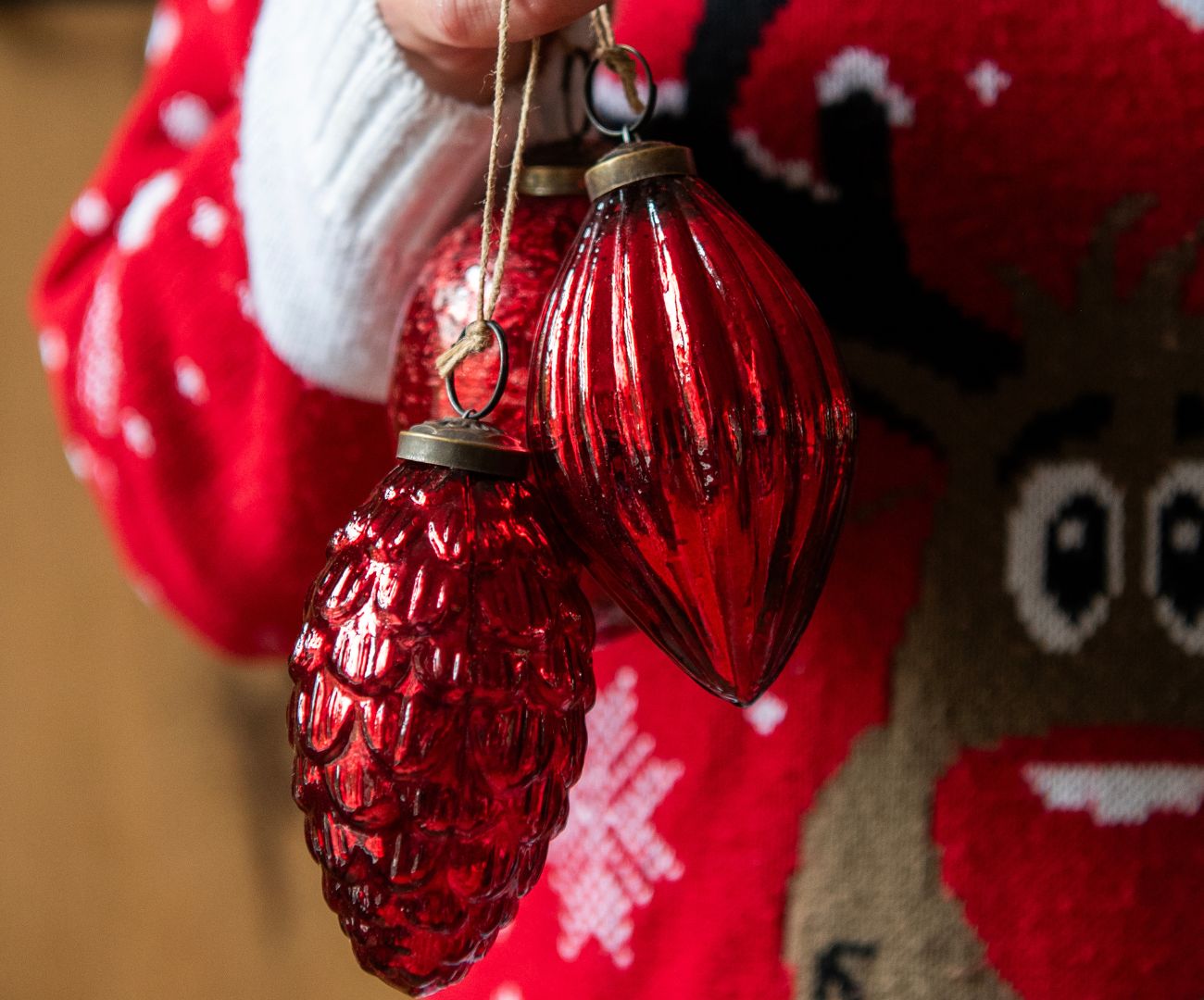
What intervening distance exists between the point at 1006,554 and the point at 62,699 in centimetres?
78

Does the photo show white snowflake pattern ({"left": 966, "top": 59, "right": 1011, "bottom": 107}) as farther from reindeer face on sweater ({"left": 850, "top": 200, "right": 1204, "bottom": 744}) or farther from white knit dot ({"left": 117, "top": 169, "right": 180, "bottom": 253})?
white knit dot ({"left": 117, "top": 169, "right": 180, "bottom": 253})

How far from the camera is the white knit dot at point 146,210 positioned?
15.3 inches

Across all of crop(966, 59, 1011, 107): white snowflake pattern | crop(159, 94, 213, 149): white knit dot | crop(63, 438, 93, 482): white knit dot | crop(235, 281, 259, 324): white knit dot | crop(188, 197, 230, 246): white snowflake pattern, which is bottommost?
crop(63, 438, 93, 482): white knit dot

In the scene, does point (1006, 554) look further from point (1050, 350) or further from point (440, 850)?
point (440, 850)

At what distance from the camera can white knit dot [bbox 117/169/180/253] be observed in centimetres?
39

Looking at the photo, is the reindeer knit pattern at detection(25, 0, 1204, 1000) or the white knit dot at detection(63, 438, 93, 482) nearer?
the reindeer knit pattern at detection(25, 0, 1204, 1000)

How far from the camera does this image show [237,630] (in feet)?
1.46

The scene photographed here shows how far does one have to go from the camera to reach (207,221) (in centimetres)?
38

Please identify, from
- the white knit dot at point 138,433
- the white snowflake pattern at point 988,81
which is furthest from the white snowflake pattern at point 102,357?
the white snowflake pattern at point 988,81

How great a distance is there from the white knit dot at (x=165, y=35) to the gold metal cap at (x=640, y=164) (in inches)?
10.9

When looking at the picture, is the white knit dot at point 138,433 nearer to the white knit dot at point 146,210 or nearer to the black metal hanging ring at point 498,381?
the white knit dot at point 146,210

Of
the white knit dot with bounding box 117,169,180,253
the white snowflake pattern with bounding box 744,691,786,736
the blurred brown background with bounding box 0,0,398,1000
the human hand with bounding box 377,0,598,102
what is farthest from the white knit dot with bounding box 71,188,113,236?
the blurred brown background with bounding box 0,0,398,1000

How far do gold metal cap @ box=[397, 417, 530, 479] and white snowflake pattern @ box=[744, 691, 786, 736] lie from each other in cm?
15

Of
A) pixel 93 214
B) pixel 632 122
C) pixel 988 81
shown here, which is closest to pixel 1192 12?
pixel 988 81
